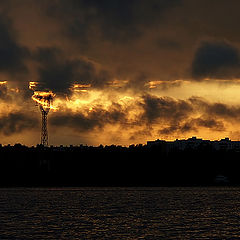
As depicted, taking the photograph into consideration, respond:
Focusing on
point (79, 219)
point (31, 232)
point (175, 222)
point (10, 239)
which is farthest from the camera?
point (79, 219)

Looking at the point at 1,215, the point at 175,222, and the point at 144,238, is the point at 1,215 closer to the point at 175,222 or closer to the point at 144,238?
the point at 175,222

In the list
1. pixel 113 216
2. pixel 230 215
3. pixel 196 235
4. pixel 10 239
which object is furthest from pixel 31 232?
pixel 230 215

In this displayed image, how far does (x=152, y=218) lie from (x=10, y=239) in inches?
1544

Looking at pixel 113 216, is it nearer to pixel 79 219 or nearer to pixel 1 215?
pixel 79 219

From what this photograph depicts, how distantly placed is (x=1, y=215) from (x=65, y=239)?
44184 millimetres

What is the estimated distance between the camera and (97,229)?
93.5 m

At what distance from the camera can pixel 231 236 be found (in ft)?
276

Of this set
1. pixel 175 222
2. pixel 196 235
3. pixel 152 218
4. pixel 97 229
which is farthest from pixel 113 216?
pixel 196 235

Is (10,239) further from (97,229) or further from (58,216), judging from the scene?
(58,216)

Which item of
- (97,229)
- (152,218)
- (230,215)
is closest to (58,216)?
(152,218)

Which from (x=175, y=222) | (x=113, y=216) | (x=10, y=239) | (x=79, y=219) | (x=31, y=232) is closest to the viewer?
(x=10, y=239)

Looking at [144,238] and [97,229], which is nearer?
[144,238]

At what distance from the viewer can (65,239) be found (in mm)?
80750

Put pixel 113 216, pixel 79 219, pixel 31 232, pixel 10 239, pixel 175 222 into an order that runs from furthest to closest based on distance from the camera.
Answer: pixel 113 216 < pixel 79 219 < pixel 175 222 < pixel 31 232 < pixel 10 239
